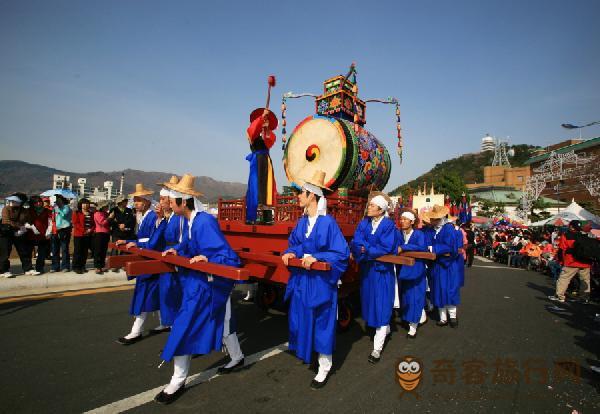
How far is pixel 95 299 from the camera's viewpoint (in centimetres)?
534

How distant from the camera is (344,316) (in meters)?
4.32

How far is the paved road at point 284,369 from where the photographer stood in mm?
2568

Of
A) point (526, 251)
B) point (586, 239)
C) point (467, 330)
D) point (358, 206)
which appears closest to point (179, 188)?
point (358, 206)

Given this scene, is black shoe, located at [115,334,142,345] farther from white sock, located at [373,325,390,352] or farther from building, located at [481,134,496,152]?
building, located at [481,134,496,152]

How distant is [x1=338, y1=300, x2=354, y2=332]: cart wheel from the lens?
4.28 metres

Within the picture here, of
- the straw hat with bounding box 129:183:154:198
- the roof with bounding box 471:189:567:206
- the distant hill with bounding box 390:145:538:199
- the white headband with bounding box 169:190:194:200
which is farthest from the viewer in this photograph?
the distant hill with bounding box 390:145:538:199

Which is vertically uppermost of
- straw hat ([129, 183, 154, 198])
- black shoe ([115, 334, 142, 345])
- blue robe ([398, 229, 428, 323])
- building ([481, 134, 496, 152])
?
building ([481, 134, 496, 152])

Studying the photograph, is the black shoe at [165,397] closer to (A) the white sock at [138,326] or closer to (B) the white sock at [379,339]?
(A) the white sock at [138,326]

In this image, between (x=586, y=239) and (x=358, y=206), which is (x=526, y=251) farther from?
(x=358, y=206)

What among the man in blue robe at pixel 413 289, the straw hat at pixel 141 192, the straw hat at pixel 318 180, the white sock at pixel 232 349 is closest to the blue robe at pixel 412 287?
the man in blue robe at pixel 413 289

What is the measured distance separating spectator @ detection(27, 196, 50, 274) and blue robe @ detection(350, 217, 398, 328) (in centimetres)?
623

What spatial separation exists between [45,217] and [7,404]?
5.31m

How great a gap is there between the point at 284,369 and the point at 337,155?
154 inches

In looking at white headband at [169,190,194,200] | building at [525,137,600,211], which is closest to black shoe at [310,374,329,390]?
white headband at [169,190,194,200]
